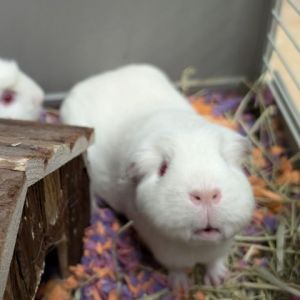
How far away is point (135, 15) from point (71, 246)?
1.06m

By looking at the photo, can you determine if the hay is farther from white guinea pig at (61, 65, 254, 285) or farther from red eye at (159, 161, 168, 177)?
red eye at (159, 161, 168, 177)

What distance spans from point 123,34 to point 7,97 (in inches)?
23.4

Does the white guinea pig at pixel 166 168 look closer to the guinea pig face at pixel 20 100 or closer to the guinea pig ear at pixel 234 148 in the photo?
the guinea pig ear at pixel 234 148

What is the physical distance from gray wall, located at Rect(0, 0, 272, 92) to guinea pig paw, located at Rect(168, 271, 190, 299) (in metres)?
1.05

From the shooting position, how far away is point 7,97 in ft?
6.77

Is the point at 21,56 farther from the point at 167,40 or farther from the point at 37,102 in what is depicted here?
the point at 167,40

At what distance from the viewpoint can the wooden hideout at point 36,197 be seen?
3.70 feet

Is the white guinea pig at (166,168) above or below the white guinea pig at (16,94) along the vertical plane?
below

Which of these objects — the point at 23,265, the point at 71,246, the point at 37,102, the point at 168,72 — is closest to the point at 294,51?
the point at 168,72

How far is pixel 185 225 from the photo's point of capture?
1.40m

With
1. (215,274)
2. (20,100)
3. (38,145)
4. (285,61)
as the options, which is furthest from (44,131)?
(285,61)

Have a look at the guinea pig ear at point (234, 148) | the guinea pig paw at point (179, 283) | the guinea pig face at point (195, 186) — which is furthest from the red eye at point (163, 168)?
the guinea pig paw at point (179, 283)

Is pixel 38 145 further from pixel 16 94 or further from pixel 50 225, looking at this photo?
pixel 16 94

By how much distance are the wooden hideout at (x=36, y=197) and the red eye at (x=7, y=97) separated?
0.53m
